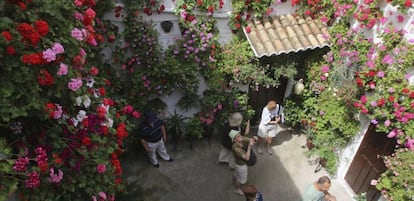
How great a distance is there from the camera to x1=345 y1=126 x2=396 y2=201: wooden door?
6289 millimetres

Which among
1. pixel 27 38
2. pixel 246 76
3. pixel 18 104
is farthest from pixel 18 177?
pixel 246 76

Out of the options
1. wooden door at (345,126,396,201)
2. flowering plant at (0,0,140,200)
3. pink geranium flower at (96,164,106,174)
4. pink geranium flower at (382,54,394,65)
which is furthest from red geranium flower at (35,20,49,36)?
wooden door at (345,126,396,201)

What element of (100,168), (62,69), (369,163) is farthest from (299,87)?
(62,69)

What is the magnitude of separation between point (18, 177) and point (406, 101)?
5.75 meters

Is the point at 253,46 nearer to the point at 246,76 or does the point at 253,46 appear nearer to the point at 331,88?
the point at 246,76

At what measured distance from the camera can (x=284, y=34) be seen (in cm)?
690

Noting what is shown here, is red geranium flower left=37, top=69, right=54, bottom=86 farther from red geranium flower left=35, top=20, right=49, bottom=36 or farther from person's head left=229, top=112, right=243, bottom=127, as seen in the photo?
person's head left=229, top=112, right=243, bottom=127

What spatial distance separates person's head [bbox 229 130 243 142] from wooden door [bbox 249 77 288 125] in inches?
80.4

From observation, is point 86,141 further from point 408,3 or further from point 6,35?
point 408,3

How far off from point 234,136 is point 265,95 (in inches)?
101

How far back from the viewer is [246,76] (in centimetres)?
732

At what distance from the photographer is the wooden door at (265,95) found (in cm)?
834

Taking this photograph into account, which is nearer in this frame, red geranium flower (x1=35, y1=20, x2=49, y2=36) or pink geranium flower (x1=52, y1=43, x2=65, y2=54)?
red geranium flower (x1=35, y1=20, x2=49, y2=36)

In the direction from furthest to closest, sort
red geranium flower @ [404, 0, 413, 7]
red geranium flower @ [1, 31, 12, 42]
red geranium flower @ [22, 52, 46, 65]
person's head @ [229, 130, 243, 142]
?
person's head @ [229, 130, 243, 142], red geranium flower @ [404, 0, 413, 7], red geranium flower @ [22, 52, 46, 65], red geranium flower @ [1, 31, 12, 42]
